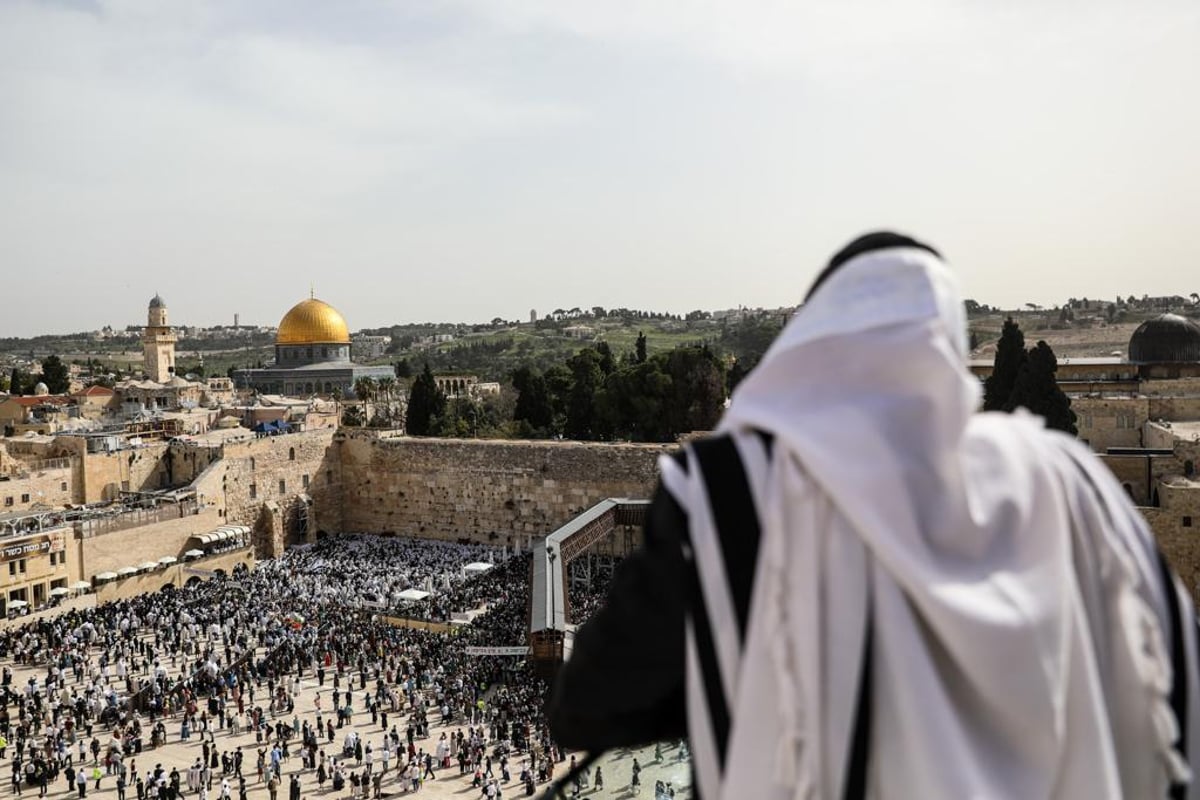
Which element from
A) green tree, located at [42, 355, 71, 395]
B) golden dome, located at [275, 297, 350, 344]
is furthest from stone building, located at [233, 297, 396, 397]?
green tree, located at [42, 355, 71, 395]

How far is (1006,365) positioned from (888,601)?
953 inches

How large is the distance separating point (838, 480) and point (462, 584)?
2262 cm

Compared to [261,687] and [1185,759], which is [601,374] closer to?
[261,687]

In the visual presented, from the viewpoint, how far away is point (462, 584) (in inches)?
915

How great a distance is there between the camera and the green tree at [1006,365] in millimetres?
23391

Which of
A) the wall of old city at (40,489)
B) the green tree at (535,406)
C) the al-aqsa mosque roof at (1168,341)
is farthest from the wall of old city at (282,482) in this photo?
the al-aqsa mosque roof at (1168,341)

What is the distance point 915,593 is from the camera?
132 cm

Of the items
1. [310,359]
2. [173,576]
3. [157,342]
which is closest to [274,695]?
[173,576]

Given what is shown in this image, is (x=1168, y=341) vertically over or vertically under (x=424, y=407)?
over

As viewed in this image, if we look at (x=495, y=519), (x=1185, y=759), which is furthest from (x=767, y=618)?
(x=495, y=519)

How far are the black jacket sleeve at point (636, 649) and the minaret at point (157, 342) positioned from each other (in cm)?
5842

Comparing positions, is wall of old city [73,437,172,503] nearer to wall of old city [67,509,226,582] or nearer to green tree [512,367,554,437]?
wall of old city [67,509,226,582]

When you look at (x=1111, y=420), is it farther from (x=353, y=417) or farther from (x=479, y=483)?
(x=353, y=417)

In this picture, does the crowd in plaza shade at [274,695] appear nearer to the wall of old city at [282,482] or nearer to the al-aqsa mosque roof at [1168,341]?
the wall of old city at [282,482]
